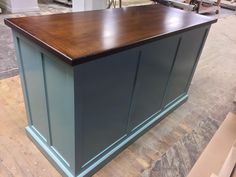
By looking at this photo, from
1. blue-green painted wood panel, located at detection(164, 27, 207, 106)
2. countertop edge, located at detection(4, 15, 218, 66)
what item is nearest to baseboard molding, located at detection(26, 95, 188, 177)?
blue-green painted wood panel, located at detection(164, 27, 207, 106)

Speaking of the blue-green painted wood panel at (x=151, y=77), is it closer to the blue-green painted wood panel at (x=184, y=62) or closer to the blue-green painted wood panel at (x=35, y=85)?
the blue-green painted wood panel at (x=184, y=62)

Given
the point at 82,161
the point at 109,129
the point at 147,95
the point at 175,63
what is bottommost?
the point at 82,161

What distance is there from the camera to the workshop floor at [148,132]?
1.54 m

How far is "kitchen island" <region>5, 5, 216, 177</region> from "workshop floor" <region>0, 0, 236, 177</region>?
90 millimetres

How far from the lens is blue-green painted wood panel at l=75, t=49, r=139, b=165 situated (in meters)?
1.08

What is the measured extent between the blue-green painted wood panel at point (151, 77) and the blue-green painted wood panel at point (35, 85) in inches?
24.5

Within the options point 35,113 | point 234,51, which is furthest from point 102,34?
point 234,51

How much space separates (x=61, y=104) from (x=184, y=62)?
126 cm

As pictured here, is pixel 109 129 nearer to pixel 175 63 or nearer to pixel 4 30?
pixel 175 63

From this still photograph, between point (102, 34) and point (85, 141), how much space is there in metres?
0.65

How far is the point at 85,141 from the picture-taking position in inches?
51.1

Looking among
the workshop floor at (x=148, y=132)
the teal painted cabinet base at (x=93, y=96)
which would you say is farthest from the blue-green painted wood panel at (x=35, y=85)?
the workshop floor at (x=148, y=132)

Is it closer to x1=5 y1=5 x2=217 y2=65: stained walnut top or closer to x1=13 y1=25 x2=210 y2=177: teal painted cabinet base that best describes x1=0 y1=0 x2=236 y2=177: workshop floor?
x1=13 y1=25 x2=210 y2=177: teal painted cabinet base

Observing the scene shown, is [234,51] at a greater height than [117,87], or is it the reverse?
[117,87]
